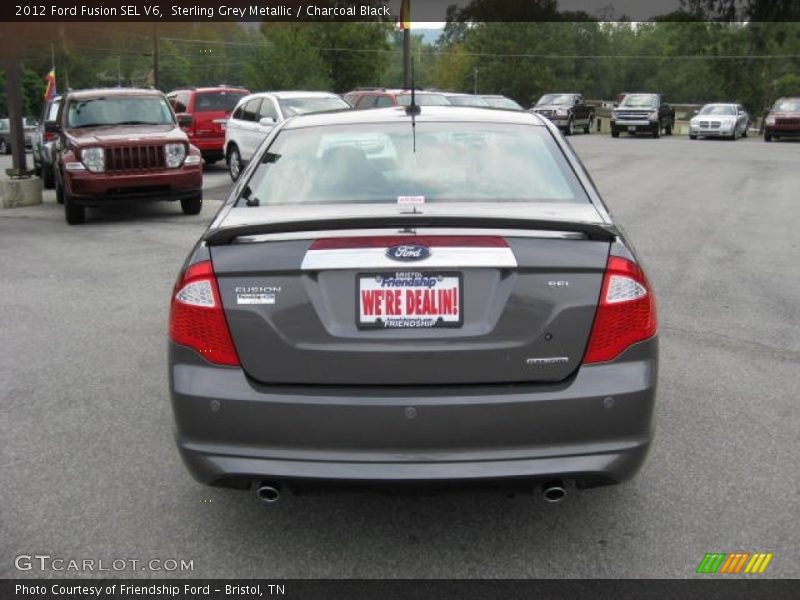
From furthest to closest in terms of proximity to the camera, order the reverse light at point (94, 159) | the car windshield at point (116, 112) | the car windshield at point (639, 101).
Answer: the car windshield at point (639, 101), the car windshield at point (116, 112), the reverse light at point (94, 159)

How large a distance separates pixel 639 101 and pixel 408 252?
38.1 m

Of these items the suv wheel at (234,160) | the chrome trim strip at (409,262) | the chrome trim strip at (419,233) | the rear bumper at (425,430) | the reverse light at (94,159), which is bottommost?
the suv wheel at (234,160)

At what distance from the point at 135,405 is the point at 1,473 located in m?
1.01

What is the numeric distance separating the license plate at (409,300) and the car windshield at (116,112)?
11.8m

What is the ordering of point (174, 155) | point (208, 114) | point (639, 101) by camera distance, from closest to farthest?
point (174, 155) < point (208, 114) < point (639, 101)

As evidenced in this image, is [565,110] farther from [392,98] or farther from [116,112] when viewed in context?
[116,112]

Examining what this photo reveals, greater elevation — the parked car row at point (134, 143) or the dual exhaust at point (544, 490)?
the parked car row at point (134, 143)

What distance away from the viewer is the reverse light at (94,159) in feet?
41.0

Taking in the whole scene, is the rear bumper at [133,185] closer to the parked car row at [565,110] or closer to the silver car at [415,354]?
the silver car at [415,354]

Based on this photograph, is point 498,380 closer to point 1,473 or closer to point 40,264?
point 1,473

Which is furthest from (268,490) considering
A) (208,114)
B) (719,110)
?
(719,110)

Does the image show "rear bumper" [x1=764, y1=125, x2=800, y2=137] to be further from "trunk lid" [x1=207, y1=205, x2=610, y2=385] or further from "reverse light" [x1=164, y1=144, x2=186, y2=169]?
"trunk lid" [x1=207, y1=205, x2=610, y2=385]

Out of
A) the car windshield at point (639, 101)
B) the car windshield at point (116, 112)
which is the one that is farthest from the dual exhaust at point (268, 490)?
the car windshield at point (639, 101)

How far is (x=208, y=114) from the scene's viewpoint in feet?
71.9
